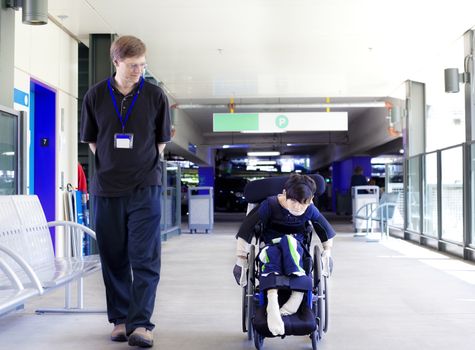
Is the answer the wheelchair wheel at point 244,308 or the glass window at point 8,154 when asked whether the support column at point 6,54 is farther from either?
the wheelchair wheel at point 244,308

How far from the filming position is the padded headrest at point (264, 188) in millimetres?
3824

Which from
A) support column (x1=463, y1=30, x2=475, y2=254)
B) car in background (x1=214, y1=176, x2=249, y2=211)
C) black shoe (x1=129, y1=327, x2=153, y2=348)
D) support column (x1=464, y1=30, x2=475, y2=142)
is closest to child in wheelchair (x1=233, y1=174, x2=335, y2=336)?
black shoe (x1=129, y1=327, x2=153, y2=348)

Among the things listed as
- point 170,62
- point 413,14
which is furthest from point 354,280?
point 170,62

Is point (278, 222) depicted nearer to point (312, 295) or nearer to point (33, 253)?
point (312, 295)

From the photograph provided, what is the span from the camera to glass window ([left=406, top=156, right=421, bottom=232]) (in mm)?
11336

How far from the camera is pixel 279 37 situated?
30.4ft

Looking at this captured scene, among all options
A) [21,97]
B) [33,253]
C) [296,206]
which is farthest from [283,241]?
[21,97]

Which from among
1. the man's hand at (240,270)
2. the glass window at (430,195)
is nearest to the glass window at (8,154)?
the man's hand at (240,270)

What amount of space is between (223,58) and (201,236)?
394cm

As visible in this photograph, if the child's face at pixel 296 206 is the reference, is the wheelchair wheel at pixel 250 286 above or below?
below

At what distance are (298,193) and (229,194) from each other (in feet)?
89.9

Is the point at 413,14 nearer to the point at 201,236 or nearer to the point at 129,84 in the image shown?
the point at 129,84

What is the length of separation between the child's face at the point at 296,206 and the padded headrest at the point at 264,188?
0.25 metres

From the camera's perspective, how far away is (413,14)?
26.8 ft
